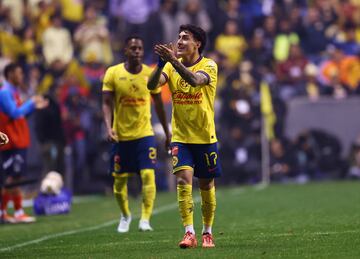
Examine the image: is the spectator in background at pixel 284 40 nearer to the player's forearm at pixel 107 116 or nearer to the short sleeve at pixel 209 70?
the player's forearm at pixel 107 116

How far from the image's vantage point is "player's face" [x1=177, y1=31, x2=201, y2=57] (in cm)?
1126

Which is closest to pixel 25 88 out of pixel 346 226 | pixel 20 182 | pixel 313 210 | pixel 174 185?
pixel 174 185

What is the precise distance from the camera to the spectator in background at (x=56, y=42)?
2789 centimetres

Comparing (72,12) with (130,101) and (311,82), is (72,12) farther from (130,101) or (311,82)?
(130,101)

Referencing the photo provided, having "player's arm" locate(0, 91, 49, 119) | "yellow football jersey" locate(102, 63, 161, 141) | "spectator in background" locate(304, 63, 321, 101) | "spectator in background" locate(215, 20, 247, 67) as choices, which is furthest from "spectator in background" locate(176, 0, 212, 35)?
"yellow football jersey" locate(102, 63, 161, 141)

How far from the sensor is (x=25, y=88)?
2473cm

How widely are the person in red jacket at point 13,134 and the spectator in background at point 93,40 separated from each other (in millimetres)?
10759

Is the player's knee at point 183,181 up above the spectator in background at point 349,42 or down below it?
below

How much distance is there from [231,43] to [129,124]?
1456 centimetres

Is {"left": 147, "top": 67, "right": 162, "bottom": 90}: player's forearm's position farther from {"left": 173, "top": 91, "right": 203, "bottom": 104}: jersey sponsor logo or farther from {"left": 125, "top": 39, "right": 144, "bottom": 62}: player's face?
{"left": 125, "top": 39, "right": 144, "bottom": 62}: player's face

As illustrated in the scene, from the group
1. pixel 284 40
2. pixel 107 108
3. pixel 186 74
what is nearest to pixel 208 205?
pixel 186 74

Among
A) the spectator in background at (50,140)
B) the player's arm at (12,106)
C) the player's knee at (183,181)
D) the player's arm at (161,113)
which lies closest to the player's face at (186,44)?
the player's knee at (183,181)

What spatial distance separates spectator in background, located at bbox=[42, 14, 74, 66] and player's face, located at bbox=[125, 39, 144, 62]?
44.9 feet

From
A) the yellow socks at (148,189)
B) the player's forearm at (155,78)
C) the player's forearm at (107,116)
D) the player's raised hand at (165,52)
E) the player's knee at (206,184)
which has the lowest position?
the yellow socks at (148,189)
